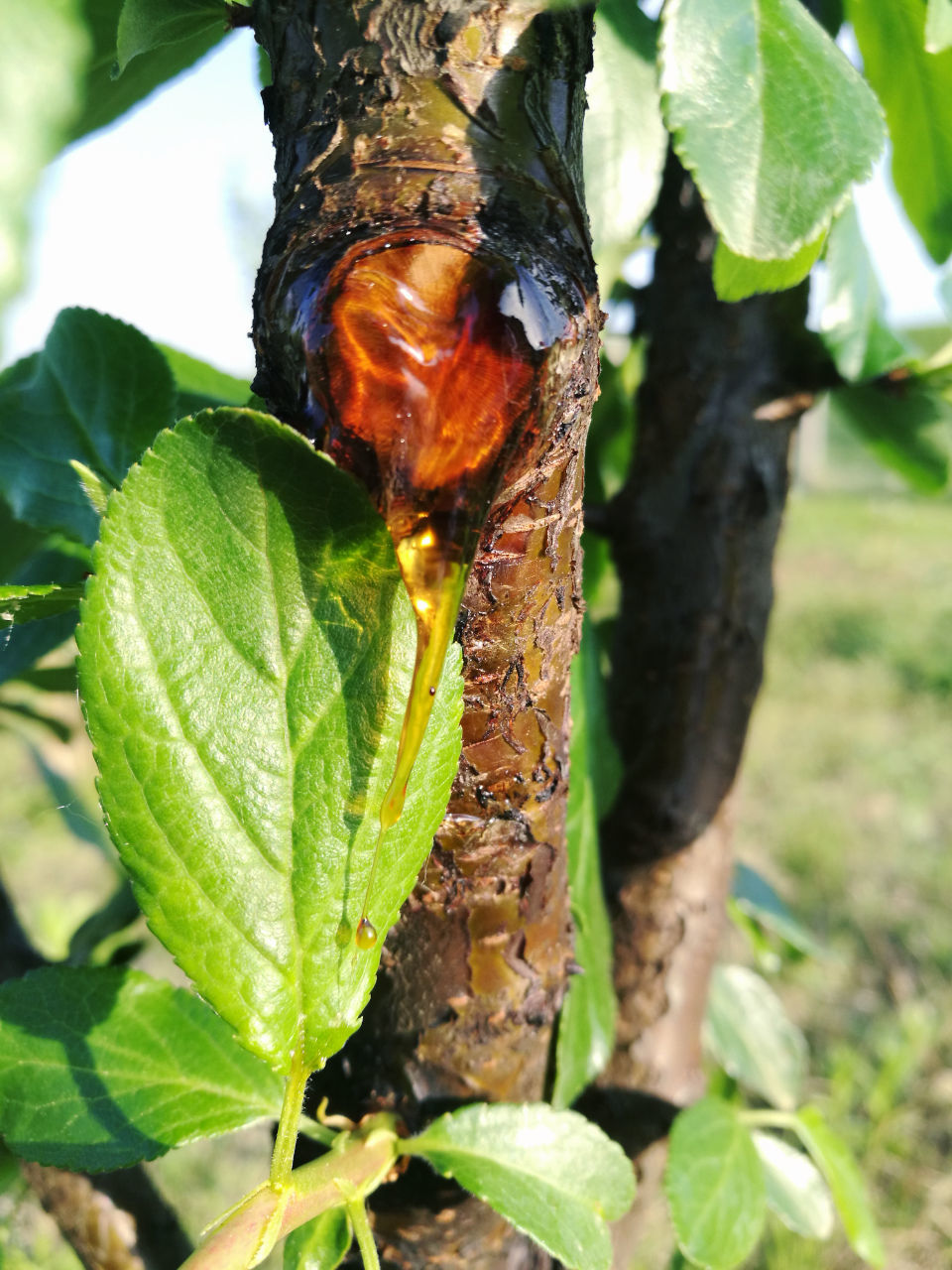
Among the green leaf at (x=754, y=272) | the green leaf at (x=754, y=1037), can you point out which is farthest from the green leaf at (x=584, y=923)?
the green leaf at (x=754, y=1037)

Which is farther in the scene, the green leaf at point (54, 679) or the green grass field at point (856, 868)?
the green grass field at point (856, 868)

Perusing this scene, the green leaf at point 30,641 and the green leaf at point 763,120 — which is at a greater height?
the green leaf at point 763,120

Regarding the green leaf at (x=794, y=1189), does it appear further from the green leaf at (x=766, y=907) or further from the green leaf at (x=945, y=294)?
the green leaf at (x=945, y=294)

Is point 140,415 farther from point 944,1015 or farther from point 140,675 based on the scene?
point 944,1015

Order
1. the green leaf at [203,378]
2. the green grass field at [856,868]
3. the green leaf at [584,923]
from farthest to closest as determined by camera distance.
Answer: the green grass field at [856,868], the green leaf at [203,378], the green leaf at [584,923]

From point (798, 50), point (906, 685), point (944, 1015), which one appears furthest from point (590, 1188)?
point (906, 685)

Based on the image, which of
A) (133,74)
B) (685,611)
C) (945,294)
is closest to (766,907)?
(685,611)
